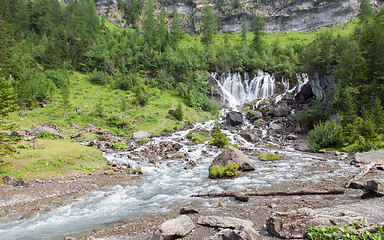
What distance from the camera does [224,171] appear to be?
14188 millimetres

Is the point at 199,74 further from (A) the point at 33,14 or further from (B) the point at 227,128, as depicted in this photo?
(A) the point at 33,14

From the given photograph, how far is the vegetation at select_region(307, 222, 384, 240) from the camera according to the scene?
4.09m

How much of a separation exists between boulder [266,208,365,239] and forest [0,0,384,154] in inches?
605

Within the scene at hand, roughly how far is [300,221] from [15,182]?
14.3 meters

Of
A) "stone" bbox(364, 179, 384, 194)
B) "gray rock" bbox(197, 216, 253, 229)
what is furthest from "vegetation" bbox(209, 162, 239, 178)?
Answer: "stone" bbox(364, 179, 384, 194)

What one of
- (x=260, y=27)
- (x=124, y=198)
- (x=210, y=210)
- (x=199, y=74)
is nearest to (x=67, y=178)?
(x=124, y=198)

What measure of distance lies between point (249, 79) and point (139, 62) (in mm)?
33246

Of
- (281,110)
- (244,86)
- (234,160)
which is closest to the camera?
(234,160)

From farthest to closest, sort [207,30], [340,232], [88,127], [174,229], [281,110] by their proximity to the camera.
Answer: [207,30] → [281,110] → [88,127] → [174,229] → [340,232]

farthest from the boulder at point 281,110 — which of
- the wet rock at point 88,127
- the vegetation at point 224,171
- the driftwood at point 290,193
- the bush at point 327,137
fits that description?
the wet rock at point 88,127

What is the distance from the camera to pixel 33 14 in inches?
2694

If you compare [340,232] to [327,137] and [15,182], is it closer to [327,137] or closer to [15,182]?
[15,182]

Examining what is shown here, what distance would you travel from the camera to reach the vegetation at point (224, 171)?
13946mm

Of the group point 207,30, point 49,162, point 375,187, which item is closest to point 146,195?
point 49,162
